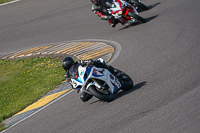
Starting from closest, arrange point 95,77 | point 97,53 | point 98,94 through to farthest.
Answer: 1. point 98,94
2. point 95,77
3. point 97,53

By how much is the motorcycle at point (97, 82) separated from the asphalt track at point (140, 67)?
0.23 m

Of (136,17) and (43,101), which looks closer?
(43,101)

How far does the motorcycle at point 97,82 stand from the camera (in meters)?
7.77

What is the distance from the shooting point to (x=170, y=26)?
472 inches

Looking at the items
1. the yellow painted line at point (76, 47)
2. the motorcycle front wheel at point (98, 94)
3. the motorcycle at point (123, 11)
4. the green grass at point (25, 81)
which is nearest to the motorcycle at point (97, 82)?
the motorcycle front wheel at point (98, 94)

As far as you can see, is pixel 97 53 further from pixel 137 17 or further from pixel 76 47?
pixel 137 17

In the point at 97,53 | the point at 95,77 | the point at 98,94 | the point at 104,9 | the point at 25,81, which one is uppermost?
the point at 104,9

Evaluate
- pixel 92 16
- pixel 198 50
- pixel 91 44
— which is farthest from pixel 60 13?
pixel 198 50

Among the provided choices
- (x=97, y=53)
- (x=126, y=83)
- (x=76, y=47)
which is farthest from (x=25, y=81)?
(x=126, y=83)

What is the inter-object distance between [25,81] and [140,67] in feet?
15.7

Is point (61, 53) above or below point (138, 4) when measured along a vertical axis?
below

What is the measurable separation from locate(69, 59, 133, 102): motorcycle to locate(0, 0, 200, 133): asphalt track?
0.23 meters

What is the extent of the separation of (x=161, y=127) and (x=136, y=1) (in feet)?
30.3

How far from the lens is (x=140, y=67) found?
31.4 feet
